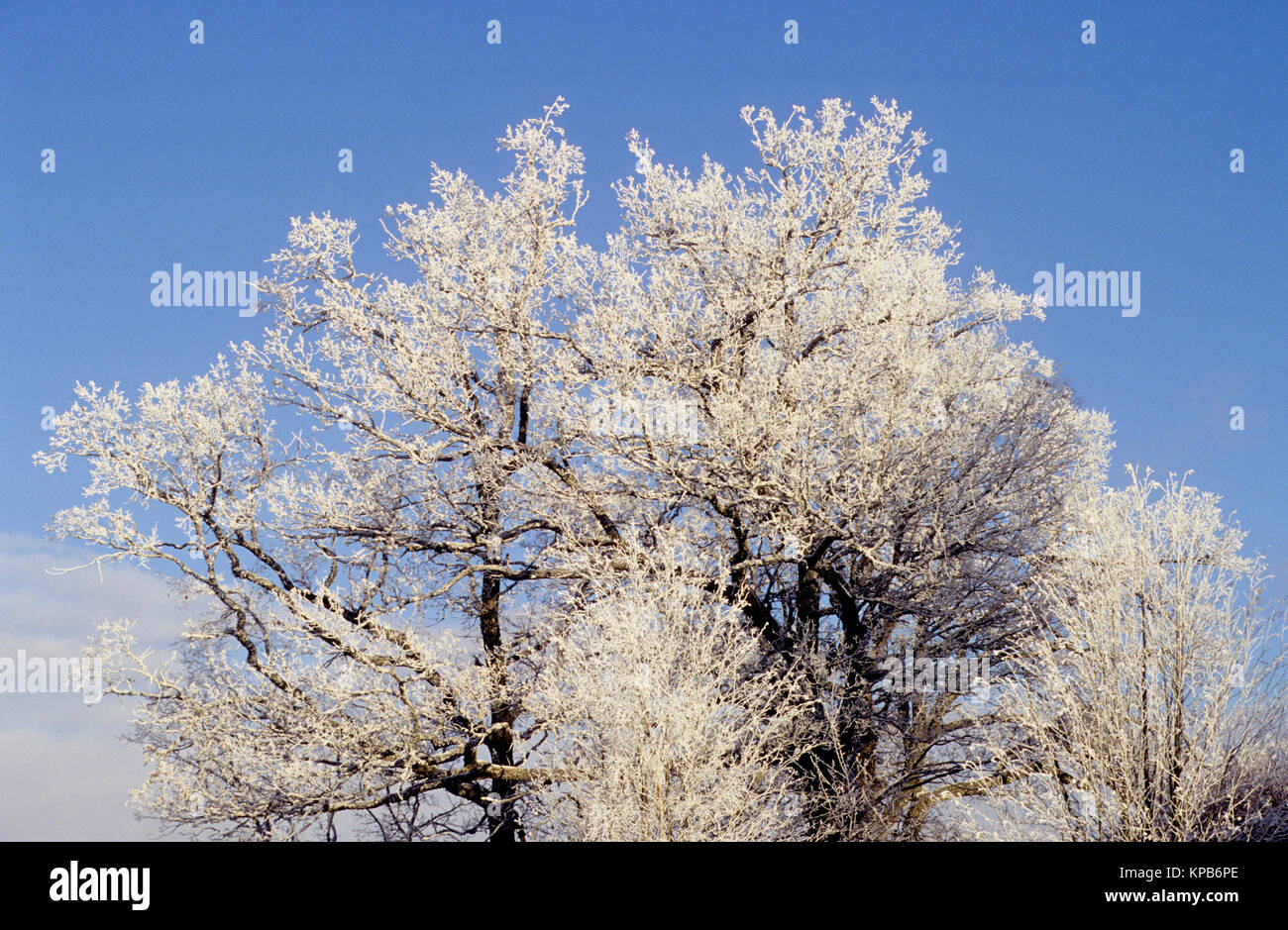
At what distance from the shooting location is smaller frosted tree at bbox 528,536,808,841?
40.2ft

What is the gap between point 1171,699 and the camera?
1213cm

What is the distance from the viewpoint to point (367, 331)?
56.3 ft

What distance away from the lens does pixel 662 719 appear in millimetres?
12422

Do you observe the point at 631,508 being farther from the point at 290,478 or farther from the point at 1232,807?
the point at 1232,807

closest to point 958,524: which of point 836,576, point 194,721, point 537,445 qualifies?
point 836,576

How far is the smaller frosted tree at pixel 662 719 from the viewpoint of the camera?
12.3m

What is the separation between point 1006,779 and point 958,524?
3863 mm

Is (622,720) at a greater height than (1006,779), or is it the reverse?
(622,720)
